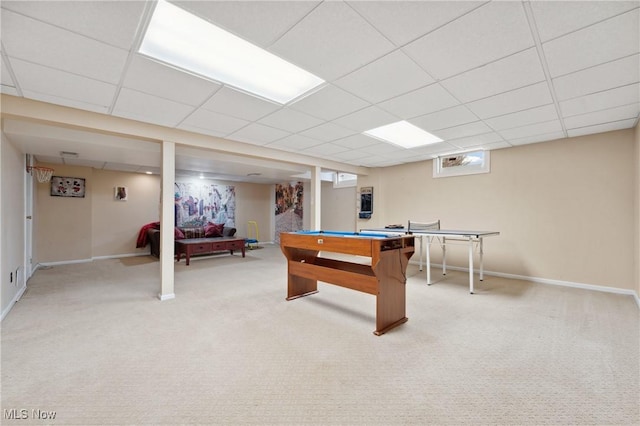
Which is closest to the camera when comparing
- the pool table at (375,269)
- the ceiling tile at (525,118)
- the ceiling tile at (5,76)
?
the ceiling tile at (5,76)

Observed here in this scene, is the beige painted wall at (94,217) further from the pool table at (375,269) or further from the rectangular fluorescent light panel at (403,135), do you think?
the rectangular fluorescent light panel at (403,135)

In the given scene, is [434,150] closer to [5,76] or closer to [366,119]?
[366,119]

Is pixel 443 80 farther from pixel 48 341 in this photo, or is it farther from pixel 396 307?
pixel 48 341

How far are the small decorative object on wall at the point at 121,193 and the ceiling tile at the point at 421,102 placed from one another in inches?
291

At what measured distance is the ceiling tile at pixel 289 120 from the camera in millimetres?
3289

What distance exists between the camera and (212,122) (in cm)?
359

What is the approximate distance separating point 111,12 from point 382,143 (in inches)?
151

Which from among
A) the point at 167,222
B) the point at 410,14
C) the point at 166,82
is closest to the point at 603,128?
the point at 410,14

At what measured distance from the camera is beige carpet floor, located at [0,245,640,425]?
1.61 metres

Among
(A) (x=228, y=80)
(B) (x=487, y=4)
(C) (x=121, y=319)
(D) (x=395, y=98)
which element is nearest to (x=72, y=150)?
(C) (x=121, y=319)

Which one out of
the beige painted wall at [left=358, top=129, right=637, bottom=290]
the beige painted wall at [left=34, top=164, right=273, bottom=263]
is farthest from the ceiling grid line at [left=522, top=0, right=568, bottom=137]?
the beige painted wall at [left=34, top=164, right=273, bottom=263]

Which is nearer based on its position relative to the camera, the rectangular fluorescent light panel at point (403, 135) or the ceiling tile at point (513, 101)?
the ceiling tile at point (513, 101)

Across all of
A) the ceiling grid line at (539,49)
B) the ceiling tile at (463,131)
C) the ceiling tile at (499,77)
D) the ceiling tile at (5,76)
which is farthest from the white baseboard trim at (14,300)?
the ceiling tile at (463,131)

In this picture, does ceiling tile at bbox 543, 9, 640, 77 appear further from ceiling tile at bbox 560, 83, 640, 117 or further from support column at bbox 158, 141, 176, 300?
support column at bbox 158, 141, 176, 300
